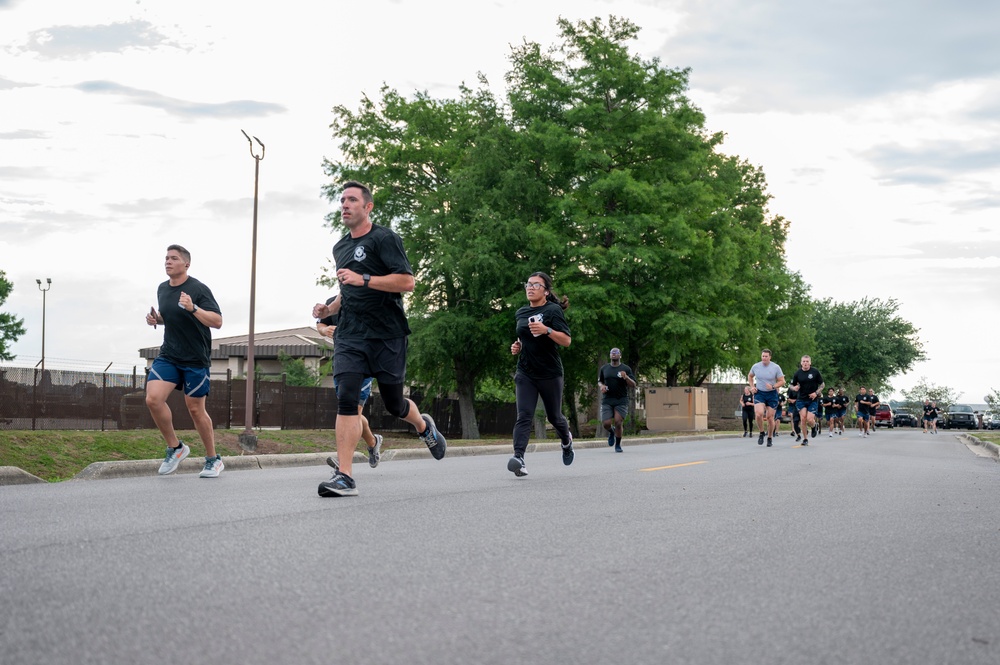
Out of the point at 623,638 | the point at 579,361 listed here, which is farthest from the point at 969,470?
the point at 579,361

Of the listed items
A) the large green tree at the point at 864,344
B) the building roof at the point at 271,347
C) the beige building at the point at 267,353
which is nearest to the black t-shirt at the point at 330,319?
the building roof at the point at 271,347

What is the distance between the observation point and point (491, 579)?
4.16 metres

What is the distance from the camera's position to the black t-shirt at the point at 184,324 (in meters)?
9.73

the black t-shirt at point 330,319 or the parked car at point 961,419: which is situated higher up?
the black t-shirt at point 330,319

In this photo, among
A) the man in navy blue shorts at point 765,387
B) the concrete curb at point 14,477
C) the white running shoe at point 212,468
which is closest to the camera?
the concrete curb at point 14,477

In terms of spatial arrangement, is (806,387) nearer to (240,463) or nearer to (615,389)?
(615,389)

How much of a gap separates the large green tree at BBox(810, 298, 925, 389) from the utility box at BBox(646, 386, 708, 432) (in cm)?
3295

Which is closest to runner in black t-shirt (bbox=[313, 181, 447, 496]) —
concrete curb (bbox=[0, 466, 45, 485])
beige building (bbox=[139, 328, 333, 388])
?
concrete curb (bbox=[0, 466, 45, 485])

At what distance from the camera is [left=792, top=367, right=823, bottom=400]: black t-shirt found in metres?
23.9

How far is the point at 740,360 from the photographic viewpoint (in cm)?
4097

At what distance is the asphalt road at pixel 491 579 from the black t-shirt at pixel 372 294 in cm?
125

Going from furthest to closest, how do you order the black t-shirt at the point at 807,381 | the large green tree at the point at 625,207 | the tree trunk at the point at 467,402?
1. the tree trunk at the point at 467,402
2. the large green tree at the point at 625,207
3. the black t-shirt at the point at 807,381

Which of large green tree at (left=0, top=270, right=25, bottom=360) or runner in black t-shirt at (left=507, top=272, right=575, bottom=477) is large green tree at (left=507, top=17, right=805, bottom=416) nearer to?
runner in black t-shirt at (left=507, top=272, right=575, bottom=477)

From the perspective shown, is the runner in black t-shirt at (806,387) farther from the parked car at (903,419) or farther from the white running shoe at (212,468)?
the parked car at (903,419)
